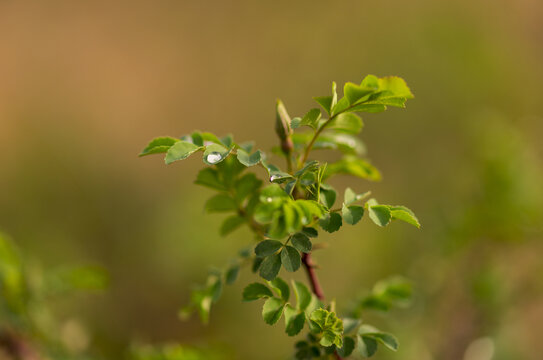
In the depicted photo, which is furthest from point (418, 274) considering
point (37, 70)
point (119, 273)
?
point (37, 70)

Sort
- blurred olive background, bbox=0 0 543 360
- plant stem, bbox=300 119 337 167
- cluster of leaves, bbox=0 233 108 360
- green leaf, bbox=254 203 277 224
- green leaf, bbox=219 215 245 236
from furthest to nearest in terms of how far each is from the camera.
A: blurred olive background, bbox=0 0 543 360
cluster of leaves, bbox=0 233 108 360
green leaf, bbox=219 215 245 236
plant stem, bbox=300 119 337 167
green leaf, bbox=254 203 277 224

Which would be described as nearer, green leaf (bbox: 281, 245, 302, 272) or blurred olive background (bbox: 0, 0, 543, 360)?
green leaf (bbox: 281, 245, 302, 272)

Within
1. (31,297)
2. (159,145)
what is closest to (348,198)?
(159,145)

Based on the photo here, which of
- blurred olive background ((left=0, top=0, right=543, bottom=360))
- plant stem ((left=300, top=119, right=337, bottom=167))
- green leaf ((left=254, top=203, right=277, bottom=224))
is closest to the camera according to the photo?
green leaf ((left=254, top=203, right=277, bottom=224))

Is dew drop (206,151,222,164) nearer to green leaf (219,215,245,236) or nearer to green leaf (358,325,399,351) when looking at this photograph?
green leaf (219,215,245,236)

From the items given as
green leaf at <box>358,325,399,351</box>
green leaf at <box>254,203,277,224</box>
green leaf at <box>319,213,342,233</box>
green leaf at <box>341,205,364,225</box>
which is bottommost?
green leaf at <box>358,325,399,351</box>

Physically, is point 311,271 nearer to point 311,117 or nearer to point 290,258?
point 290,258

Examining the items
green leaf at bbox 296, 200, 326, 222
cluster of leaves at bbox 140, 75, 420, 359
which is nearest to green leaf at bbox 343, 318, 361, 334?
cluster of leaves at bbox 140, 75, 420, 359
